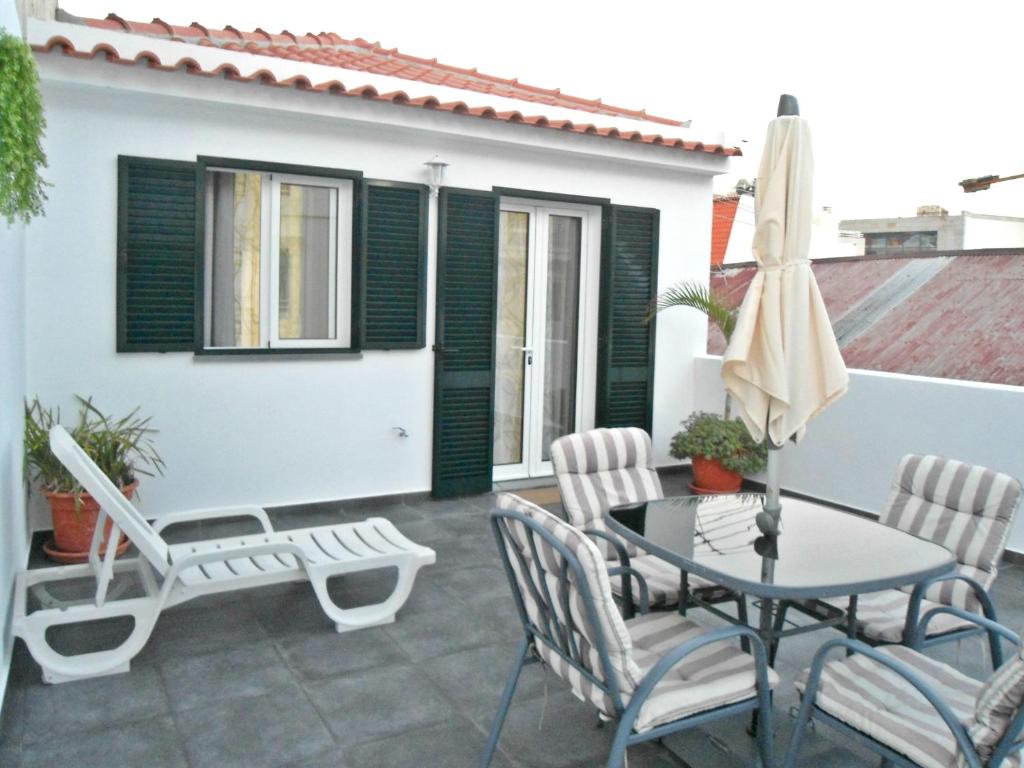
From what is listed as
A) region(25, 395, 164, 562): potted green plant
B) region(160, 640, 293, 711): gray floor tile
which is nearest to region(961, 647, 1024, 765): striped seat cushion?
region(160, 640, 293, 711): gray floor tile

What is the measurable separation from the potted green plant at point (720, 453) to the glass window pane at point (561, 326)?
118 cm

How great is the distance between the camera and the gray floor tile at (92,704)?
136 inches

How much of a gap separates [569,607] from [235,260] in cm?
469

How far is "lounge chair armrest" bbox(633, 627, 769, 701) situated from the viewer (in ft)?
8.63

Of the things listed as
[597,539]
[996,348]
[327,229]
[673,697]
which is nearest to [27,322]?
[327,229]

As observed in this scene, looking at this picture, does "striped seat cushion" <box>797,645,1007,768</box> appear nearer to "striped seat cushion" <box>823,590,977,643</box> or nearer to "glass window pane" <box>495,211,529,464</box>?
"striped seat cushion" <box>823,590,977,643</box>

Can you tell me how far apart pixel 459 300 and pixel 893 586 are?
191 inches

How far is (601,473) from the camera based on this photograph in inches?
181

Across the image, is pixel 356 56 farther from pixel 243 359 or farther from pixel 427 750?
pixel 427 750

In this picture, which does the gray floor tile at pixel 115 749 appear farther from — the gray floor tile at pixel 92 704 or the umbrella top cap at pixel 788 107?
the umbrella top cap at pixel 788 107

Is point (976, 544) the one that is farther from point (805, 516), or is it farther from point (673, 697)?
point (673, 697)

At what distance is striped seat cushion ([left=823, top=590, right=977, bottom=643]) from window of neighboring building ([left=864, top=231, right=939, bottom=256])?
20919 millimetres

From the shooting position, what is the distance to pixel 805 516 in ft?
13.3

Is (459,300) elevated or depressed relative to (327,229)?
depressed
